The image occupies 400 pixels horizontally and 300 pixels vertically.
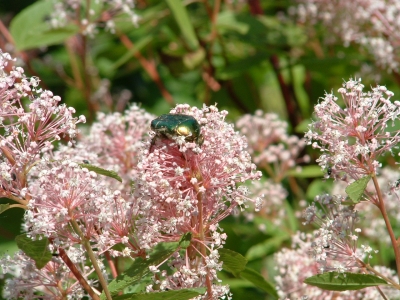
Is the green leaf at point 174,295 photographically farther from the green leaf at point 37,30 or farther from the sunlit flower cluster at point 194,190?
the green leaf at point 37,30

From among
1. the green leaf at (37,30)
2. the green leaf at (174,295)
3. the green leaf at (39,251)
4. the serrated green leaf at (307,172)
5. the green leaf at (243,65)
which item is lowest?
the green leaf at (174,295)

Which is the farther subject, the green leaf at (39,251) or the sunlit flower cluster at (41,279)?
the sunlit flower cluster at (41,279)

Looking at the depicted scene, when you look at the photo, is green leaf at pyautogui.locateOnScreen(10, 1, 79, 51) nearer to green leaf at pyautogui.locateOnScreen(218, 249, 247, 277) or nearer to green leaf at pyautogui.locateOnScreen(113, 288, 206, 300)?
green leaf at pyautogui.locateOnScreen(218, 249, 247, 277)

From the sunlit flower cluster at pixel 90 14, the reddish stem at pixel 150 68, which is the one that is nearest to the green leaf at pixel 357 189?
the sunlit flower cluster at pixel 90 14

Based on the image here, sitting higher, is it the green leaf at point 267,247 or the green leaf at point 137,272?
the green leaf at point 267,247

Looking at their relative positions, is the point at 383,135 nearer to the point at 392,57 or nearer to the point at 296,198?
the point at 392,57

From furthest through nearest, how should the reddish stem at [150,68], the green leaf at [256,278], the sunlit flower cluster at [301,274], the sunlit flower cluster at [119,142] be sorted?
the reddish stem at [150,68]
the sunlit flower cluster at [119,142]
the sunlit flower cluster at [301,274]
the green leaf at [256,278]

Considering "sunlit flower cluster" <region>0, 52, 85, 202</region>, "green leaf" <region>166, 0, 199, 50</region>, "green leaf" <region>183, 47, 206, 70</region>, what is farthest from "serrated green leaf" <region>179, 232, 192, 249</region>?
"green leaf" <region>183, 47, 206, 70</region>

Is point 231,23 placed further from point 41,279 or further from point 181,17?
point 41,279
